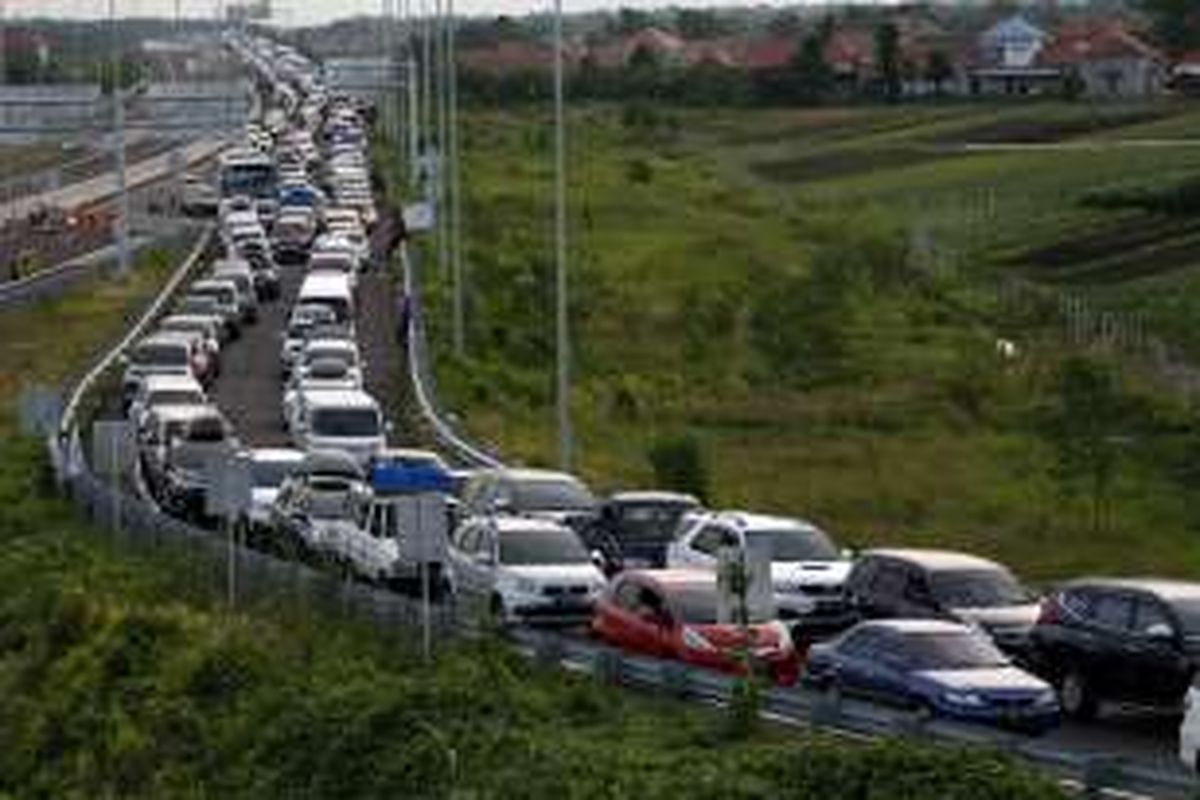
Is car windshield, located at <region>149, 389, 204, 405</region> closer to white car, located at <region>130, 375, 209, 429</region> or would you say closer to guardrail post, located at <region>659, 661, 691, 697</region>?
white car, located at <region>130, 375, 209, 429</region>

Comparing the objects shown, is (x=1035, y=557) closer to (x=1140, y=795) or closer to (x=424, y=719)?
(x=424, y=719)

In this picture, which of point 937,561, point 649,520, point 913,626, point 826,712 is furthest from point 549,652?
point 649,520

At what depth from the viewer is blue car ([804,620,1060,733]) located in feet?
86.0

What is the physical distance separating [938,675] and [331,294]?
4805cm

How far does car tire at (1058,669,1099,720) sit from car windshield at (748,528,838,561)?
19.9 feet

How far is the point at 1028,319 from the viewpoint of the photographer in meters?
92.5

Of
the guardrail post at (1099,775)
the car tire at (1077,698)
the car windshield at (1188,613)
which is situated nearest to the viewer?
the guardrail post at (1099,775)

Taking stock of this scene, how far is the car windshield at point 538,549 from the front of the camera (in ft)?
112

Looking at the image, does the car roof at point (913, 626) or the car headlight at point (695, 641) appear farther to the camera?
the car headlight at point (695, 641)

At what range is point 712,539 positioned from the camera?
35.0 meters

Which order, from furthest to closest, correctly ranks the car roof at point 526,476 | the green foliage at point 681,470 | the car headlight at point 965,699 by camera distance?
1. the green foliage at point 681,470
2. the car roof at point 526,476
3. the car headlight at point 965,699

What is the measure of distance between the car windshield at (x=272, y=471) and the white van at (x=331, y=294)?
26.5 metres

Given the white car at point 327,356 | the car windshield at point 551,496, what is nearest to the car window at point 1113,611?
the car windshield at point 551,496

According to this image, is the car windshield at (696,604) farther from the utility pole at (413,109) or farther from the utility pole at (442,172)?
the utility pole at (413,109)
